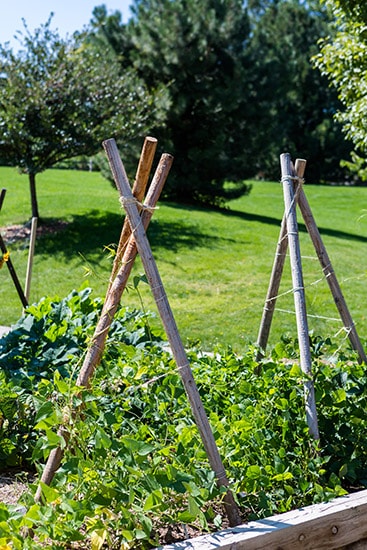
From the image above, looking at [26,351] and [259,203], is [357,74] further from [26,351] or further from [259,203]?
[259,203]

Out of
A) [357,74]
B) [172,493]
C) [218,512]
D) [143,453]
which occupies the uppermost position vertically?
[357,74]

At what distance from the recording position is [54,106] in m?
11.3

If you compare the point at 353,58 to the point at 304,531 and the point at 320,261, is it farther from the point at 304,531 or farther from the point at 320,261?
the point at 304,531

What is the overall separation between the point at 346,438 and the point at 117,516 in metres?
1.26

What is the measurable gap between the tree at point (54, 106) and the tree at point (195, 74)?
9.07 ft

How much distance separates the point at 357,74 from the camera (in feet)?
30.7

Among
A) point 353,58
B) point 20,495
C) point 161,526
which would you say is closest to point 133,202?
point 161,526

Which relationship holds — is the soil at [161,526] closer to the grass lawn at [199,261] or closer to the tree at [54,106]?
the grass lawn at [199,261]

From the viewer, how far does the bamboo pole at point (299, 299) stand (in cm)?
327

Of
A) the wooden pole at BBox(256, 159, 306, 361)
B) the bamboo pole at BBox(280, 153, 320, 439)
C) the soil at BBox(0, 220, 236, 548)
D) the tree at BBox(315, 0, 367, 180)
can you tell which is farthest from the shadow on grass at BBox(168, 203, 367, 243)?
the soil at BBox(0, 220, 236, 548)

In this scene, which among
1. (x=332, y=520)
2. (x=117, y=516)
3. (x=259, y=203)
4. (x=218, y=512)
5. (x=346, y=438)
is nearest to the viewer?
(x=117, y=516)

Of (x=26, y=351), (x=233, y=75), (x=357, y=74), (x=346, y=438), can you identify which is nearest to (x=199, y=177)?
(x=233, y=75)

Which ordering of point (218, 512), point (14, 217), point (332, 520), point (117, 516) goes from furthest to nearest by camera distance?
1. point (14, 217)
2. point (218, 512)
3. point (332, 520)
4. point (117, 516)

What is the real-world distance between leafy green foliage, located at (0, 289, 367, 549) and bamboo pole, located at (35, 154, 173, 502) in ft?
0.19
